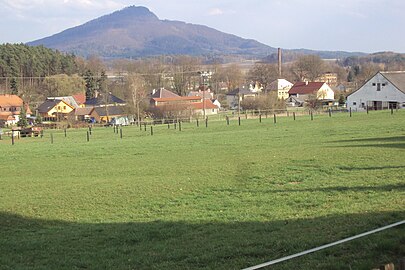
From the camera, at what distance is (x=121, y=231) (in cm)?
1027

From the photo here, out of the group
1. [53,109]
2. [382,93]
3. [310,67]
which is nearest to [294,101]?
[310,67]

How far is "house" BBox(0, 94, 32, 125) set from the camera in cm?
8950

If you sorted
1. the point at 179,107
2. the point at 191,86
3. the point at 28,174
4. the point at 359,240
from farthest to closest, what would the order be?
the point at 191,86
the point at 179,107
the point at 28,174
the point at 359,240

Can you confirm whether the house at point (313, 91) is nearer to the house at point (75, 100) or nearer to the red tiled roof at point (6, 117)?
the house at point (75, 100)

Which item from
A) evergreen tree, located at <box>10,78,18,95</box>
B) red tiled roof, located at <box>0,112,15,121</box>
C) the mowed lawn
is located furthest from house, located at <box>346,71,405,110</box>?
evergreen tree, located at <box>10,78,18,95</box>

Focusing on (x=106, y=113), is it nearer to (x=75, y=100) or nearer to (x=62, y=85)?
(x=75, y=100)

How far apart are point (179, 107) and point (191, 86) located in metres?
51.2

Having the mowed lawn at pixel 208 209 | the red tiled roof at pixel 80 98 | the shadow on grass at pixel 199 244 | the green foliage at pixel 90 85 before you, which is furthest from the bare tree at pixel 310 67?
the shadow on grass at pixel 199 244

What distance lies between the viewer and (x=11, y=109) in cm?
9600

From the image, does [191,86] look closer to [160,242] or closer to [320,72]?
[320,72]

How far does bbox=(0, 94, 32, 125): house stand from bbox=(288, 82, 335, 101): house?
2106 inches

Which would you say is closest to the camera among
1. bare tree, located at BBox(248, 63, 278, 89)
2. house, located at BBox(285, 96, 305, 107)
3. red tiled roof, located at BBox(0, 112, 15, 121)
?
red tiled roof, located at BBox(0, 112, 15, 121)

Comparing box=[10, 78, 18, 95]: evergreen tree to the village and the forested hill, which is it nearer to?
the forested hill

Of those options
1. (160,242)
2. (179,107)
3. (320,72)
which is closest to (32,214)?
(160,242)
